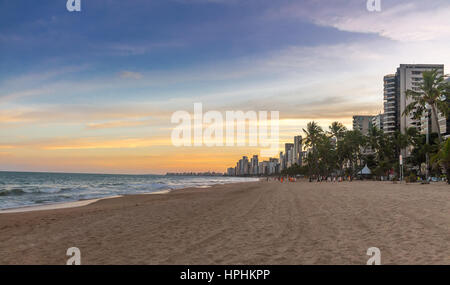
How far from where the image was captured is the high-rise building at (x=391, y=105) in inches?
5925

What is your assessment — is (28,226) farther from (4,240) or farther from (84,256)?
(84,256)

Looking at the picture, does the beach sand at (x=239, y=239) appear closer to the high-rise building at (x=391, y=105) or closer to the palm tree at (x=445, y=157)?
the palm tree at (x=445, y=157)

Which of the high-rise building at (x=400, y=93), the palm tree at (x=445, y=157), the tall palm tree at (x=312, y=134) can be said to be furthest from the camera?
the high-rise building at (x=400, y=93)

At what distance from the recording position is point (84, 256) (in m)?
7.28

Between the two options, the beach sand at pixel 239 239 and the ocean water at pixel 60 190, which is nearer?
the beach sand at pixel 239 239

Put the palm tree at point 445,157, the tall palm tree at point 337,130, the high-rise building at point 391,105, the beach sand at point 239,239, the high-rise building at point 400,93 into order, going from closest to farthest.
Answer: the beach sand at point 239,239
the palm tree at point 445,157
the tall palm tree at point 337,130
the high-rise building at point 400,93
the high-rise building at point 391,105

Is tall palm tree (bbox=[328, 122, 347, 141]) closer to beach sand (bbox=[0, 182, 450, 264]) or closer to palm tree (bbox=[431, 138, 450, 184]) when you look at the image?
palm tree (bbox=[431, 138, 450, 184])

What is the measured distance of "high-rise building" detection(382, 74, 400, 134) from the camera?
15050cm

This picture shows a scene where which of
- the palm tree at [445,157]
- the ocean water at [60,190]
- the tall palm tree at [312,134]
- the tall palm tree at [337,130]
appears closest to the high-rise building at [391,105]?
the tall palm tree at [337,130]

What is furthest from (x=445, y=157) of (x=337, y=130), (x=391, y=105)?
(x=391, y=105)

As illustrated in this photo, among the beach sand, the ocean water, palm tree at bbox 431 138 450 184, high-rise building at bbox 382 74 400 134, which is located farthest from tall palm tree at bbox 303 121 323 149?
the beach sand
